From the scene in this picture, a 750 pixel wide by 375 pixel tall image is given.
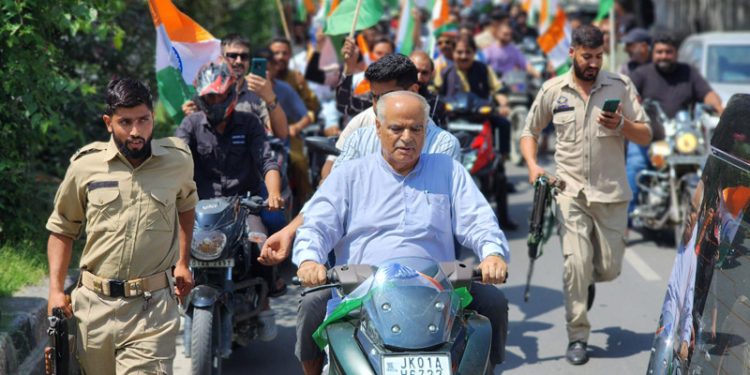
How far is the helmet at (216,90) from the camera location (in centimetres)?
665

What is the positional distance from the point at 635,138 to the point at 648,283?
2.53 m

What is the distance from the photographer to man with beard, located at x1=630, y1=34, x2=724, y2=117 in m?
10.8

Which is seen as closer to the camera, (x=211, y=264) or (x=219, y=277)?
(x=211, y=264)

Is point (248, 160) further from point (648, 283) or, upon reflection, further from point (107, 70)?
point (107, 70)

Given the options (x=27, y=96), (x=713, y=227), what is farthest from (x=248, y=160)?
(x=713, y=227)

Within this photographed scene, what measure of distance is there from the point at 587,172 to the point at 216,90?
232 centimetres

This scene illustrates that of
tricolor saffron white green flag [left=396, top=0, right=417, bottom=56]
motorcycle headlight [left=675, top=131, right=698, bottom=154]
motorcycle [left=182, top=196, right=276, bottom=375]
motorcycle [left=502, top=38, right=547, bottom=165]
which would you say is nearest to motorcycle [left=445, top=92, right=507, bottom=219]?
tricolor saffron white green flag [left=396, top=0, right=417, bottom=56]

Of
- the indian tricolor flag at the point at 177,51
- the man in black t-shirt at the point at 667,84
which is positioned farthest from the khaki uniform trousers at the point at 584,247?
the man in black t-shirt at the point at 667,84

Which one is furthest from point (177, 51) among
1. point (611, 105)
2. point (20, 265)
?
point (611, 105)

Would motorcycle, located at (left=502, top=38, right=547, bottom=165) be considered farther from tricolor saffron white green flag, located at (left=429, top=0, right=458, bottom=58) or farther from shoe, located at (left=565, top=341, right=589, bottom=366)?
shoe, located at (left=565, top=341, right=589, bottom=366)

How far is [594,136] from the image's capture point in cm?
710

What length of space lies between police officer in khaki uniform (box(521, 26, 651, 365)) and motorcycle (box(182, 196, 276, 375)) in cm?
185

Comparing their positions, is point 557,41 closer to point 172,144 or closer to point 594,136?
point 594,136

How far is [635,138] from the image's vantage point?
23.0 ft
